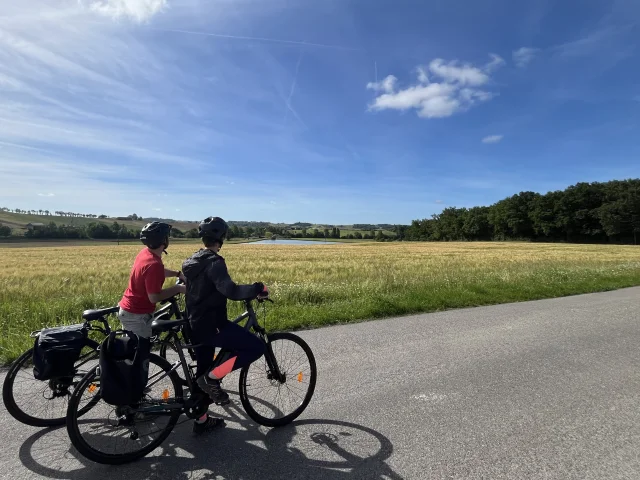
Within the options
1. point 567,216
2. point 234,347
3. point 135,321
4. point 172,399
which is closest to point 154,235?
point 135,321

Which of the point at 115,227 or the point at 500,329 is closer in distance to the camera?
the point at 500,329

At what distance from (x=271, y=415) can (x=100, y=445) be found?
1456 mm

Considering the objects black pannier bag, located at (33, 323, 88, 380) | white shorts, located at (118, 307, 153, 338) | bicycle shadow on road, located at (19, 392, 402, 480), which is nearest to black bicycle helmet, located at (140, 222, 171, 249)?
white shorts, located at (118, 307, 153, 338)

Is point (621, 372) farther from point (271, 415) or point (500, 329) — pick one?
point (271, 415)

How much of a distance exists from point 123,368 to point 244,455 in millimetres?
1210

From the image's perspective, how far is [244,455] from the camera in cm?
292

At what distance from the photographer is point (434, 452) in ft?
9.64

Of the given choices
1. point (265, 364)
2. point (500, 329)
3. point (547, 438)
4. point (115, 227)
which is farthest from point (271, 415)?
point (115, 227)

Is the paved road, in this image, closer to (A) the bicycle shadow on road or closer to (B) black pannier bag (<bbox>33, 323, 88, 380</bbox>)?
(A) the bicycle shadow on road

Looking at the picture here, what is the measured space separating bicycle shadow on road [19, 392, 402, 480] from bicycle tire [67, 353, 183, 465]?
65 mm

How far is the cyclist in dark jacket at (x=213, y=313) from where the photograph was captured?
9.88ft

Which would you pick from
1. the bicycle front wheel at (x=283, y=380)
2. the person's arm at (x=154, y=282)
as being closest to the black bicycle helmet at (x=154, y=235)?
the person's arm at (x=154, y=282)

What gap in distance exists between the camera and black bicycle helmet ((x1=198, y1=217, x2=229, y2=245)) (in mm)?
3146

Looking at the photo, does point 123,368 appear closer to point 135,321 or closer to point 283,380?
point 135,321
